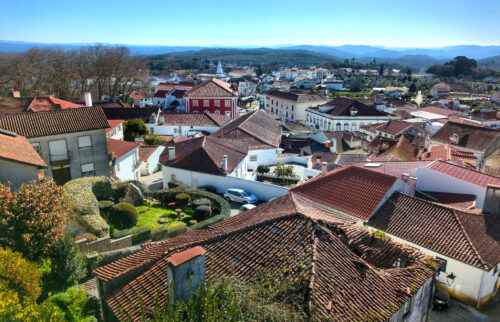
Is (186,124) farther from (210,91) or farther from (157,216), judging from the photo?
(157,216)

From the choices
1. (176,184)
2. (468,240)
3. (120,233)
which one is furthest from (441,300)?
(176,184)

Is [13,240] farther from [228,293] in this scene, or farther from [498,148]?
[498,148]

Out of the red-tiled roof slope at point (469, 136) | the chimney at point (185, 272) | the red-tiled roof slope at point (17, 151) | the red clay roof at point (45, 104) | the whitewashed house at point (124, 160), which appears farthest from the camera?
the red clay roof at point (45, 104)

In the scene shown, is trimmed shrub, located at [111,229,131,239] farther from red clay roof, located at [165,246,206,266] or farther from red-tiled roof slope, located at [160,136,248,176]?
red clay roof, located at [165,246,206,266]

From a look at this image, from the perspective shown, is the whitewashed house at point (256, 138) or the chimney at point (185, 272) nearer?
the chimney at point (185, 272)

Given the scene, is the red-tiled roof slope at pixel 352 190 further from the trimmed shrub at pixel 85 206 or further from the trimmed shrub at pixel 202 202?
the trimmed shrub at pixel 85 206

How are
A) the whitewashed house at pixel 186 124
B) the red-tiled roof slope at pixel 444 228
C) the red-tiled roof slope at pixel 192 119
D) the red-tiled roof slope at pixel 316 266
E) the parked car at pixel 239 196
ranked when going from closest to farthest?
the red-tiled roof slope at pixel 316 266, the red-tiled roof slope at pixel 444 228, the parked car at pixel 239 196, the whitewashed house at pixel 186 124, the red-tiled roof slope at pixel 192 119

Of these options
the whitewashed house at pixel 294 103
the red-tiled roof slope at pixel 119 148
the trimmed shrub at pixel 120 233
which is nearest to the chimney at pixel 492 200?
the trimmed shrub at pixel 120 233
